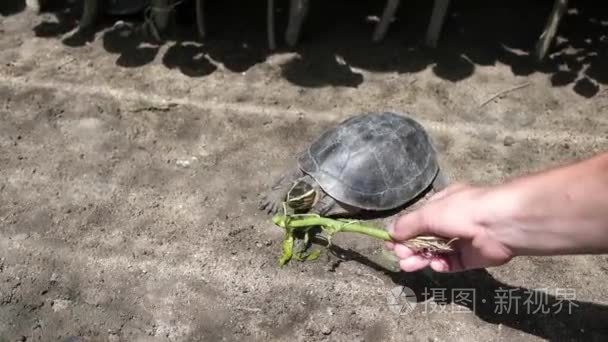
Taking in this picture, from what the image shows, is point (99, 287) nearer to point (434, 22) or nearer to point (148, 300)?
point (148, 300)

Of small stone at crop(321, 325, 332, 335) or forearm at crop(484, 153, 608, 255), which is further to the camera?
small stone at crop(321, 325, 332, 335)

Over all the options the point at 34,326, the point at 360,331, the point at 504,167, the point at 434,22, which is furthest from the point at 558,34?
the point at 34,326

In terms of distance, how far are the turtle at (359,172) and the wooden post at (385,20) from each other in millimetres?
1481

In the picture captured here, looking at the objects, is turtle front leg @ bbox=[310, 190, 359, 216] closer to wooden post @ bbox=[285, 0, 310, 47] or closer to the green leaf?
the green leaf

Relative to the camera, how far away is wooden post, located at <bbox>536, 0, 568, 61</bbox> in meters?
4.66

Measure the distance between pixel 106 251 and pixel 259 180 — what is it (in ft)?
3.31

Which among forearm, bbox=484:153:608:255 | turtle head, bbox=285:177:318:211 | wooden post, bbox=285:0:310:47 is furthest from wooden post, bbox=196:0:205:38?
forearm, bbox=484:153:608:255

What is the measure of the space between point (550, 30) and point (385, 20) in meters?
1.26

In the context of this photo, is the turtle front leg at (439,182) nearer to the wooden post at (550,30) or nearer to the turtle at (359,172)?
the turtle at (359,172)

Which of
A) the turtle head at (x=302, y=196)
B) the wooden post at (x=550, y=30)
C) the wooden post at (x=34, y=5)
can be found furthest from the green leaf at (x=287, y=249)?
the wooden post at (x=34, y=5)

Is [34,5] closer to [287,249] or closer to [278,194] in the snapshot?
[278,194]

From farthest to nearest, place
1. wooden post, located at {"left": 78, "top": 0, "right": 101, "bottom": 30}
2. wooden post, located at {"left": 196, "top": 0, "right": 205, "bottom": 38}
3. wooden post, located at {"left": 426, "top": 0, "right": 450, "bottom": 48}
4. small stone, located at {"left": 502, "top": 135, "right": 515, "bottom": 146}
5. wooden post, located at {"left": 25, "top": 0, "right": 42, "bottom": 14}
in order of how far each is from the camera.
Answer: wooden post, located at {"left": 25, "top": 0, "right": 42, "bottom": 14}
wooden post, located at {"left": 78, "top": 0, "right": 101, "bottom": 30}
wooden post, located at {"left": 196, "top": 0, "right": 205, "bottom": 38}
wooden post, located at {"left": 426, "top": 0, "right": 450, "bottom": 48}
small stone, located at {"left": 502, "top": 135, "right": 515, "bottom": 146}

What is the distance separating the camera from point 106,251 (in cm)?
345

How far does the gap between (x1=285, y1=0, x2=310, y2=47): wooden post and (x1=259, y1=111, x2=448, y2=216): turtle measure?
59.5 inches
